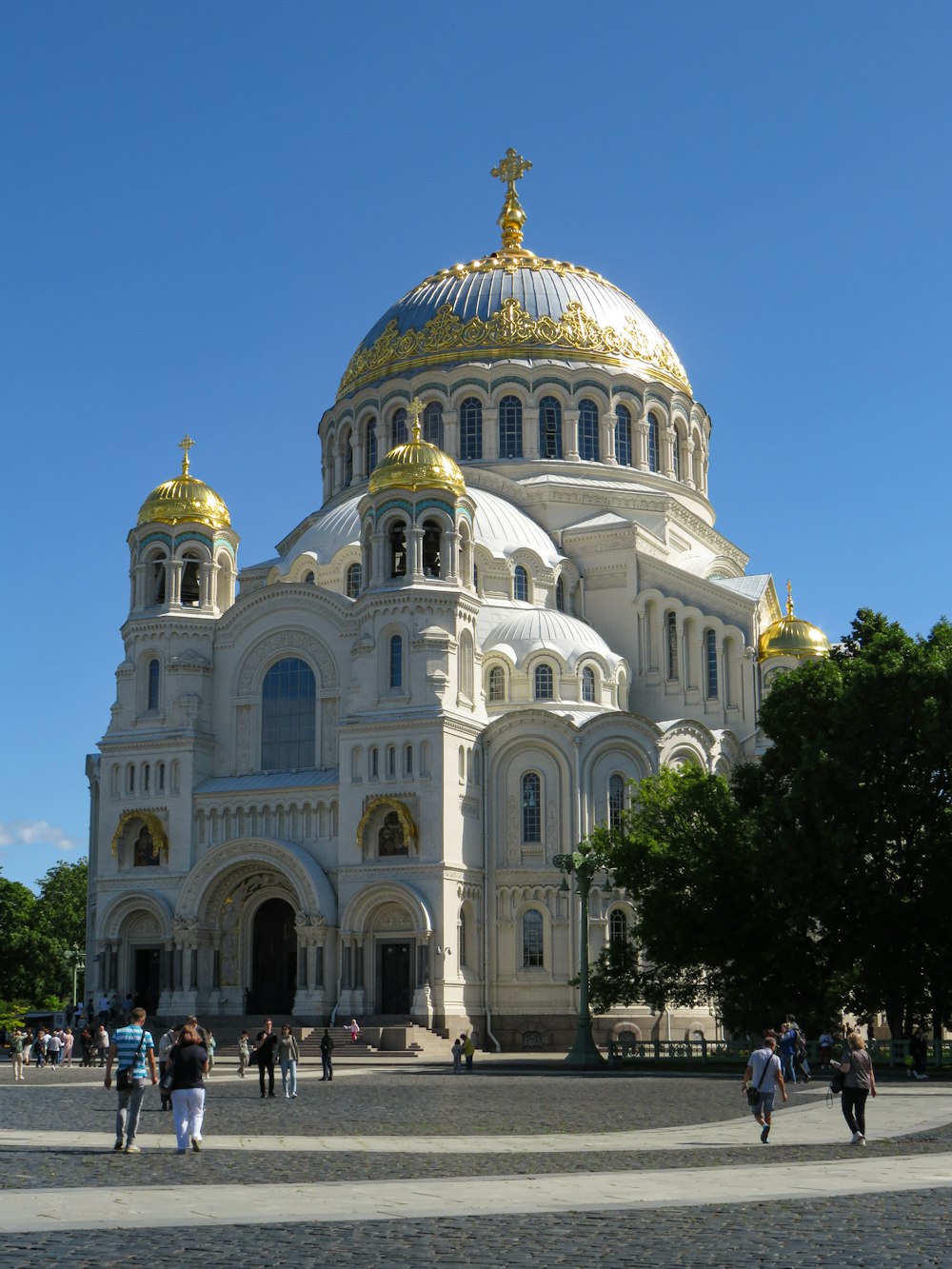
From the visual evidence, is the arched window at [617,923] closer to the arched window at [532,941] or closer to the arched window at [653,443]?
the arched window at [532,941]

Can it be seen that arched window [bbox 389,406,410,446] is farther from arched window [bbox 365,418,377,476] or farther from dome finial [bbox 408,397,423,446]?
dome finial [bbox 408,397,423,446]

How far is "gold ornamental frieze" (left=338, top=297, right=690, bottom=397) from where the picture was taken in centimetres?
6291

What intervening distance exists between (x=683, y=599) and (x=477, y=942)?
15.4 m

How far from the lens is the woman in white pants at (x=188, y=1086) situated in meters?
17.0

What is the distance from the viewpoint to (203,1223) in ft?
39.5

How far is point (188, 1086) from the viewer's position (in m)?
17.2

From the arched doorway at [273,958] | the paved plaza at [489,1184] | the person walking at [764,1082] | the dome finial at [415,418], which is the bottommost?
the paved plaza at [489,1184]

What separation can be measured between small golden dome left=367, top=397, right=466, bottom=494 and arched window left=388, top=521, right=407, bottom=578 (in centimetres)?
131

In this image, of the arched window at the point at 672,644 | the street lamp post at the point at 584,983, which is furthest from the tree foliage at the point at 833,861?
the arched window at the point at 672,644

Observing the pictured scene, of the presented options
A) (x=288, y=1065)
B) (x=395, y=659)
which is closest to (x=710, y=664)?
(x=395, y=659)

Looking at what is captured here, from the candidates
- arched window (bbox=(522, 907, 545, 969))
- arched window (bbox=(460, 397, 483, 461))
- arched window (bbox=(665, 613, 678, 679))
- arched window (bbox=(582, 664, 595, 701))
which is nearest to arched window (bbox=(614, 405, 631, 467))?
arched window (bbox=(460, 397, 483, 461))

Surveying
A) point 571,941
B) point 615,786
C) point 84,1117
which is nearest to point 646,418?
point 615,786

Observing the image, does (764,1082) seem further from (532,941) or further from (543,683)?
(543,683)

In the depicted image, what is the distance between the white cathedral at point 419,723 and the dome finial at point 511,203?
9.78m
